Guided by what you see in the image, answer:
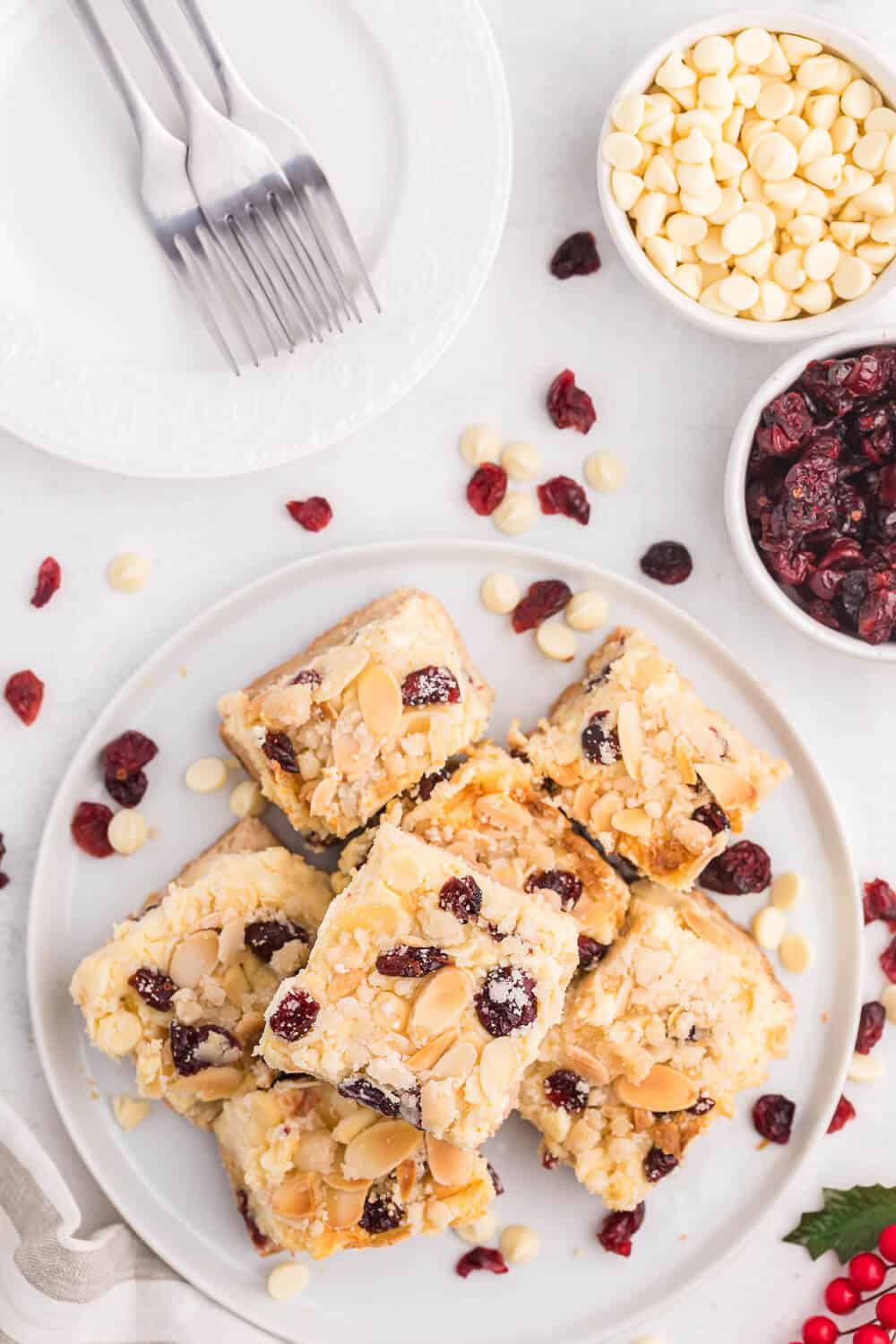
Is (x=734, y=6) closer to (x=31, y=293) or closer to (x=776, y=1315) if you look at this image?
(x=31, y=293)

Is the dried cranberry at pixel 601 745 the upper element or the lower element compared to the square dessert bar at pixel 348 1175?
upper

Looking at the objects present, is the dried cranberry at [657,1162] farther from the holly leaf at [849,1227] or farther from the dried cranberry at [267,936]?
the dried cranberry at [267,936]

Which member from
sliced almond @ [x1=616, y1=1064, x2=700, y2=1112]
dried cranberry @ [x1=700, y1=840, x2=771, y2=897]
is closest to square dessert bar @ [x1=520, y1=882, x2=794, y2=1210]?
sliced almond @ [x1=616, y1=1064, x2=700, y2=1112]

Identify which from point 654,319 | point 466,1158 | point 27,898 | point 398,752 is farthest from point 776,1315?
point 654,319

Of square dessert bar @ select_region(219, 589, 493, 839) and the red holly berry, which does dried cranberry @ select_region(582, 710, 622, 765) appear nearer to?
square dessert bar @ select_region(219, 589, 493, 839)

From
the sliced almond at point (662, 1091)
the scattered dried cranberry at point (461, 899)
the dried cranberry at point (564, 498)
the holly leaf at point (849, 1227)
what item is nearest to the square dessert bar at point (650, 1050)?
the sliced almond at point (662, 1091)
